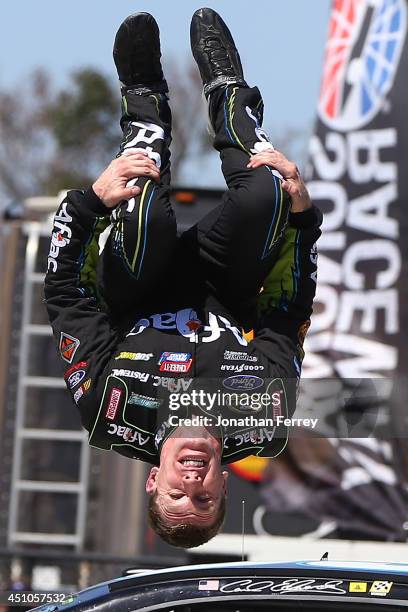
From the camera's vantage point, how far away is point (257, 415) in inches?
194

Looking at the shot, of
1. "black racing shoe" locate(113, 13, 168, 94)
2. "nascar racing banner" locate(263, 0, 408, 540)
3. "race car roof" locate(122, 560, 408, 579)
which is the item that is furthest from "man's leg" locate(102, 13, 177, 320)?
"nascar racing banner" locate(263, 0, 408, 540)

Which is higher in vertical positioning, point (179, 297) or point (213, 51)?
point (213, 51)

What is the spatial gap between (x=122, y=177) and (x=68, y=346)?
654 mm

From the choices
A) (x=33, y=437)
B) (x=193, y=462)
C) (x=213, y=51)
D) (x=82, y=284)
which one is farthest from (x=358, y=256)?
(x=193, y=462)

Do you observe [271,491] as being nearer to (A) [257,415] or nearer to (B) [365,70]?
(B) [365,70]

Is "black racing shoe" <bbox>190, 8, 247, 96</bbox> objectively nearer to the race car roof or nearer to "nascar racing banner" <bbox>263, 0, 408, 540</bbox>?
the race car roof

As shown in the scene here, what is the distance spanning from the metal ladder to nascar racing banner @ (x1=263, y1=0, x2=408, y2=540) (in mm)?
1492

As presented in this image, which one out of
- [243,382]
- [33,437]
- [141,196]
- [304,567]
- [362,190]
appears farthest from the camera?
[33,437]

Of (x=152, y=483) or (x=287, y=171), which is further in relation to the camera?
(x=287, y=171)

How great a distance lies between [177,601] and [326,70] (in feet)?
22.2

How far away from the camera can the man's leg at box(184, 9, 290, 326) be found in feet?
16.7

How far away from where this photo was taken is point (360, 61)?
10.2m
